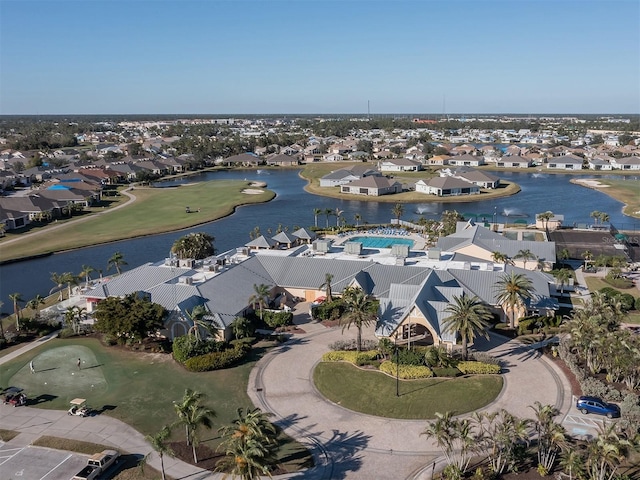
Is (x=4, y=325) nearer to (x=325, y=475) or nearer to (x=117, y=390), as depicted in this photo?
(x=117, y=390)

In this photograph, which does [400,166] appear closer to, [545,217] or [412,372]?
[545,217]

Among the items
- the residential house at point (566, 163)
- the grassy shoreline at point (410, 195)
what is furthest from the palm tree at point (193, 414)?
the residential house at point (566, 163)

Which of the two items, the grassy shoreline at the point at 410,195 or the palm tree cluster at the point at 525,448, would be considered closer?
→ the palm tree cluster at the point at 525,448

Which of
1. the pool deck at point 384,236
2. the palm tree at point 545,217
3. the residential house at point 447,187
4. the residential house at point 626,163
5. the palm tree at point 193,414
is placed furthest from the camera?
the residential house at point 626,163

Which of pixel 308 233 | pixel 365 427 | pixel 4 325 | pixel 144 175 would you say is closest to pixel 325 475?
pixel 365 427

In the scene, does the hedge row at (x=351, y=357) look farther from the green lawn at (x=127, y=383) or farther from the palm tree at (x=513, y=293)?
the palm tree at (x=513, y=293)
